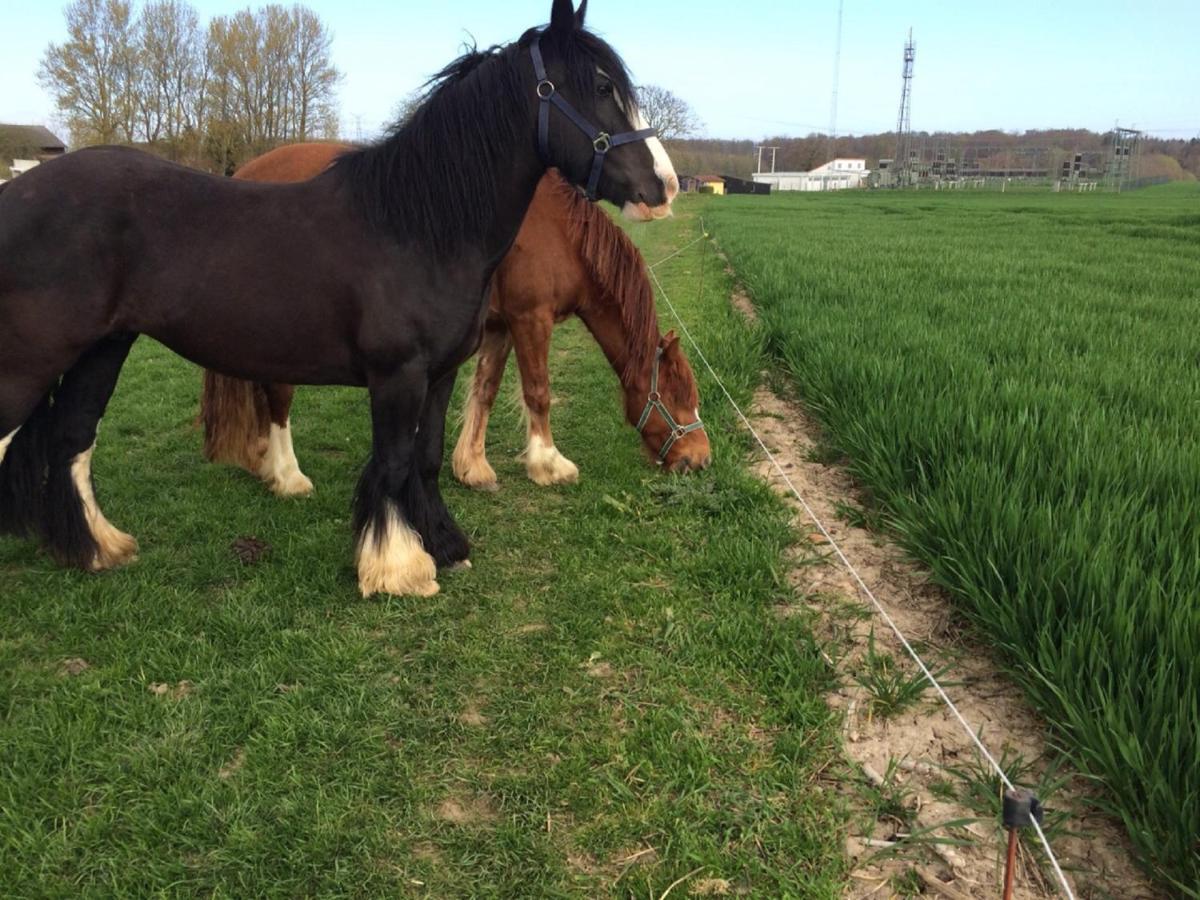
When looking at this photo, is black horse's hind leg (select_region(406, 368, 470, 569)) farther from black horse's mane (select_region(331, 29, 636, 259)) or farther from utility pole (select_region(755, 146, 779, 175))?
utility pole (select_region(755, 146, 779, 175))

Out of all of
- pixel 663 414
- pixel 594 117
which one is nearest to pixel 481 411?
pixel 663 414

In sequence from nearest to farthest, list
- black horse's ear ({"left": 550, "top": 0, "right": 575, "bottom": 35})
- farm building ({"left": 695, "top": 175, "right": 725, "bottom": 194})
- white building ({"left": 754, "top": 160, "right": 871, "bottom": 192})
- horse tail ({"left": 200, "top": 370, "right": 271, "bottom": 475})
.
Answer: black horse's ear ({"left": 550, "top": 0, "right": 575, "bottom": 35}) → horse tail ({"left": 200, "top": 370, "right": 271, "bottom": 475}) → farm building ({"left": 695, "top": 175, "right": 725, "bottom": 194}) → white building ({"left": 754, "top": 160, "right": 871, "bottom": 192})

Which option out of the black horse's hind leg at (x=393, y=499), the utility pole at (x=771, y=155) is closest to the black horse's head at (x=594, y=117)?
the black horse's hind leg at (x=393, y=499)

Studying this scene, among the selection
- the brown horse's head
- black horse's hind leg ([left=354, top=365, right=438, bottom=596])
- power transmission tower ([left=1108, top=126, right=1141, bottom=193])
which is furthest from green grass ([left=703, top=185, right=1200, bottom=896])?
power transmission tower ([left=1108, top=126, right=1141, bottom=193])

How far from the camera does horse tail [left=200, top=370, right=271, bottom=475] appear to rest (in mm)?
4621

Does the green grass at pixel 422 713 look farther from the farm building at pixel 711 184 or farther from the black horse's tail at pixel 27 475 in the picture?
the farm building at pixel 711 184

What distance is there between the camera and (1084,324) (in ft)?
22.1

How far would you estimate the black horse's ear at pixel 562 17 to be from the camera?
2.87 m

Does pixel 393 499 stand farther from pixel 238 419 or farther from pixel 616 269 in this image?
pixel 616 269

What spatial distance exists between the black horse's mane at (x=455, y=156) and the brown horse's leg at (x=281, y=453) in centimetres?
177

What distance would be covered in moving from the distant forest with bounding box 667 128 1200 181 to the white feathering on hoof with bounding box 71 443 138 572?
66367 millimetres

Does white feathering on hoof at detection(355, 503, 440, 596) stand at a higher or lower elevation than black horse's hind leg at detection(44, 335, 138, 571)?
lower

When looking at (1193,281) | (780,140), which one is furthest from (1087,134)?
(1193,281)

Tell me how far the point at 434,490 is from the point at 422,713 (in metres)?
1.31
